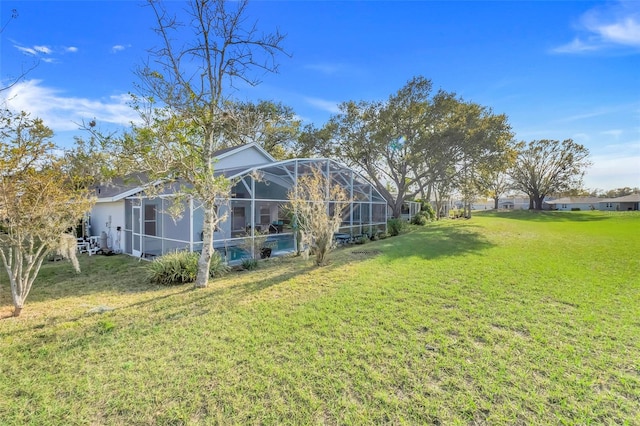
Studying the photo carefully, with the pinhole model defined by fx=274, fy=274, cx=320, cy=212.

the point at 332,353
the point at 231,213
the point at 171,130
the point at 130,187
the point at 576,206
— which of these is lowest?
the point at 332,353

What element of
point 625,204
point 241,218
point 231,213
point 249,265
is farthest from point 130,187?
point 625,204

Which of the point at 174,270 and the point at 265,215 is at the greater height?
the point at 265,215

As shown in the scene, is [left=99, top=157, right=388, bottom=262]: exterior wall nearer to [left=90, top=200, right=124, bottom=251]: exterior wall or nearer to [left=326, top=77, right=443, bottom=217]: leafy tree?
[left=90, top=200, right=124, bottom=251]: exterior wall

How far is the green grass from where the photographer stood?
288 cm

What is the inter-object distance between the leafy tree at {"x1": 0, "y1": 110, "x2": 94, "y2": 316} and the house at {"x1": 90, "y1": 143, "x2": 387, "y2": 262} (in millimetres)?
3517

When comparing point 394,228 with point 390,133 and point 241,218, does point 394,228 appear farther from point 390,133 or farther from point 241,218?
point 241,218

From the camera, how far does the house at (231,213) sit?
11031 millimetres

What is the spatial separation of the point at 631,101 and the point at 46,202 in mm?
20505

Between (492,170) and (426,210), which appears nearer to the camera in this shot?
(492,170)

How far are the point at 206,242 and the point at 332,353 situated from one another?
4612 mm

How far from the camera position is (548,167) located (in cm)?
4406

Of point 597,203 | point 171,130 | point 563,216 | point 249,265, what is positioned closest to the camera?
point 171,130

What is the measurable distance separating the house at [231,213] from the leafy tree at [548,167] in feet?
129

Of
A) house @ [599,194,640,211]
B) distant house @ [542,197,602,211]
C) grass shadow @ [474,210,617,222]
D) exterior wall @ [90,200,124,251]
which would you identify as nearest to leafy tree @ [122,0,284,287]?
exterior wall @ [90,200,124,251]
